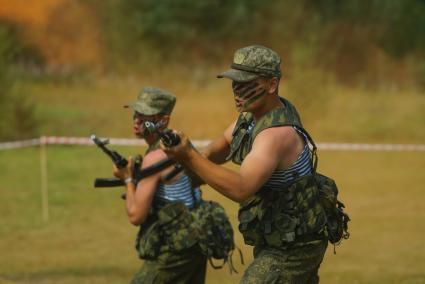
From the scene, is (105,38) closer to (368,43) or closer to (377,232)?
(368,43)

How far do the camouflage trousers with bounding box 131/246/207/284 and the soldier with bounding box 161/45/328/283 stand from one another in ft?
3.69

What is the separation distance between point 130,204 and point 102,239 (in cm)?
767

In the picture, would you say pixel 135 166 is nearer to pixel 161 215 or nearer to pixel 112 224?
pixel 161 215

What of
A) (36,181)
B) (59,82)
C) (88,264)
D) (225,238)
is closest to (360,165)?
(36,181)

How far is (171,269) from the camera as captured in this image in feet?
22.7

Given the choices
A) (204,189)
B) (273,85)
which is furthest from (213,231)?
(204,189)

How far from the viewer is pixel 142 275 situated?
684 centimetres

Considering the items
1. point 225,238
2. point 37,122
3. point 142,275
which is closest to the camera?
point 142,275

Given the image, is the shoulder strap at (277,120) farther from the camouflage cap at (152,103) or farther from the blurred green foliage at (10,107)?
the blurred green foliage at (10,107)

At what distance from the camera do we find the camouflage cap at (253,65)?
18.3 ft

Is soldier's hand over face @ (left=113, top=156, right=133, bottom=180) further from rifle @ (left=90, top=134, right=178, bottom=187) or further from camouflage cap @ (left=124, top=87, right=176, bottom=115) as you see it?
camouflage cap @ (left=124, top=87, right=176, bottom=115)

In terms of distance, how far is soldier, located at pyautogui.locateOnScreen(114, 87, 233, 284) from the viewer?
22.5 ft

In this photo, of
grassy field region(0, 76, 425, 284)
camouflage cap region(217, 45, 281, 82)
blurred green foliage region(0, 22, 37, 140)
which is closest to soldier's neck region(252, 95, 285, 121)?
camouflage cap region(217, 45, 281, 82)

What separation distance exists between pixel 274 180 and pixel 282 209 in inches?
7.6
